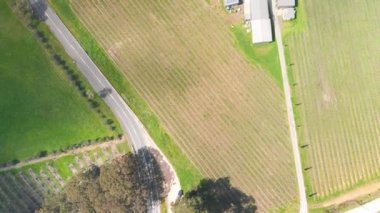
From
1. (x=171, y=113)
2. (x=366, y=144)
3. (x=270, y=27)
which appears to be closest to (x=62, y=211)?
(x=171, y=113)

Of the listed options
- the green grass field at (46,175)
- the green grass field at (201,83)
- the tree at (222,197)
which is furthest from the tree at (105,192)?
the tree at (222,197)

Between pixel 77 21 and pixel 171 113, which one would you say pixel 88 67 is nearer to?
pixel 77 21

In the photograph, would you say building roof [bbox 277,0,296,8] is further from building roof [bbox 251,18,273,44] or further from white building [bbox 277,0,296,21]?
building roof [bbox 251,18,273,44]

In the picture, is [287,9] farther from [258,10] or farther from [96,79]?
[96,79]

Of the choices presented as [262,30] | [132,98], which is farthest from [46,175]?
[262,30]

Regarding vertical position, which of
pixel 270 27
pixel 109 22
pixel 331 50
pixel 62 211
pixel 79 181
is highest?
pixel 109 22

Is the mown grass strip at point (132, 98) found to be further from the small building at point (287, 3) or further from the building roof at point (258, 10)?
the small building at point (287, 3)
